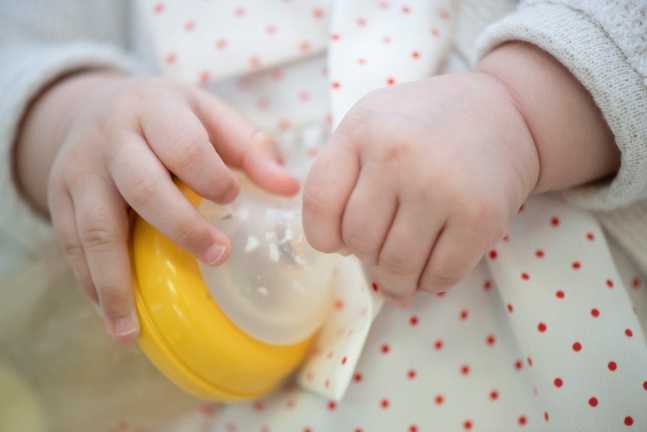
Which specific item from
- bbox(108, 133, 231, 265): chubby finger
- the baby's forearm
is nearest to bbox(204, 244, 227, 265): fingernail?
bbox(108, 133, 231, 265): chubby finger

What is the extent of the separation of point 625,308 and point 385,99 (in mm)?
404

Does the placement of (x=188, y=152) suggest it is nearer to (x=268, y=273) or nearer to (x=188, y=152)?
(x=188, y=152)

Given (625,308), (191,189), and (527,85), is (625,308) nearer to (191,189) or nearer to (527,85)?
(527,85)

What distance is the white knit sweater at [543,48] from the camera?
1.67 ft

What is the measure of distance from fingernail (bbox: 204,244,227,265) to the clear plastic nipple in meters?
0.03

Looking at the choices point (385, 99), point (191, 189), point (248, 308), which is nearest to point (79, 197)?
point (191, 189)

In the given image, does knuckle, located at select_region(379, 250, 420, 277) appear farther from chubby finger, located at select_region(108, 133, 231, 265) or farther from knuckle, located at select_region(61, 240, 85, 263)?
knuckle, located at select_region(61, 240, 85, 263)

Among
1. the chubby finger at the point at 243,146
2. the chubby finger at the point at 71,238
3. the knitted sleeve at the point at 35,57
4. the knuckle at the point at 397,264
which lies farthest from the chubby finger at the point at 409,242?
the knitted sleeve at the point at 35,57

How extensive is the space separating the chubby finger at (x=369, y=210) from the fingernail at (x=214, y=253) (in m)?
0.15

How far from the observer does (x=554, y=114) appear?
0.54 metres

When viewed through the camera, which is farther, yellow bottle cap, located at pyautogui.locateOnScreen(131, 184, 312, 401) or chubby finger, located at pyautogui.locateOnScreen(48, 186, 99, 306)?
chubby finger, located at pyautogui.locateOnScreen(48, 186, 99, 306)

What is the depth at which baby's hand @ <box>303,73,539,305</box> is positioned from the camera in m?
0.46

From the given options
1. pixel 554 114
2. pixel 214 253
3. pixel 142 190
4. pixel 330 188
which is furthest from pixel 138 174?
pixel 554 114

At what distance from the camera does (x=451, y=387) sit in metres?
0.64
